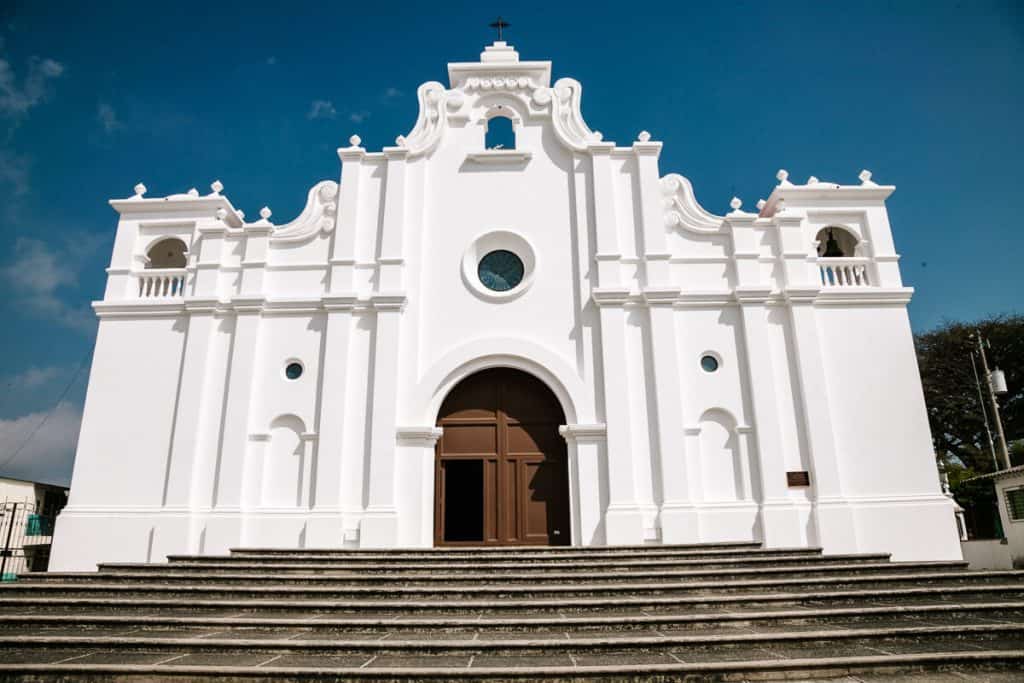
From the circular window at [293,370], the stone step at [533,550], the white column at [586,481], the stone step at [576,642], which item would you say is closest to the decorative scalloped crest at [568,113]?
the white column at [586,481]

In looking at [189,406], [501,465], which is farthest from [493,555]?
[189,406]

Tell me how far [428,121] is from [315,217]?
368 cm

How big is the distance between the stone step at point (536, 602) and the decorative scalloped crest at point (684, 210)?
8835 millimetres

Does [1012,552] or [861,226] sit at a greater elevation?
[861,226]

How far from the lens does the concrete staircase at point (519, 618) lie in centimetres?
599

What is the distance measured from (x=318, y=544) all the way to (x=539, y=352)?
606cm

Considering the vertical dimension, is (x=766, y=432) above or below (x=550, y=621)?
above

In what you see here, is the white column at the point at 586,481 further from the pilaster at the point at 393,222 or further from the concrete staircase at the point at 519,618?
the pilaster at the point at 393,222

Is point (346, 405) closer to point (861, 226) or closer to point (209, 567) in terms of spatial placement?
point (209, 567)

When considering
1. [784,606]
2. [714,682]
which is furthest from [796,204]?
[714,682]

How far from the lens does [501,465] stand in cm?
1401

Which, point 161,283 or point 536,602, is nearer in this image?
point 536,602

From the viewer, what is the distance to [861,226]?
15336 mm

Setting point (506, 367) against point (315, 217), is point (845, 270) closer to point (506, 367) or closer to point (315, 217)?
point (506, 367)
